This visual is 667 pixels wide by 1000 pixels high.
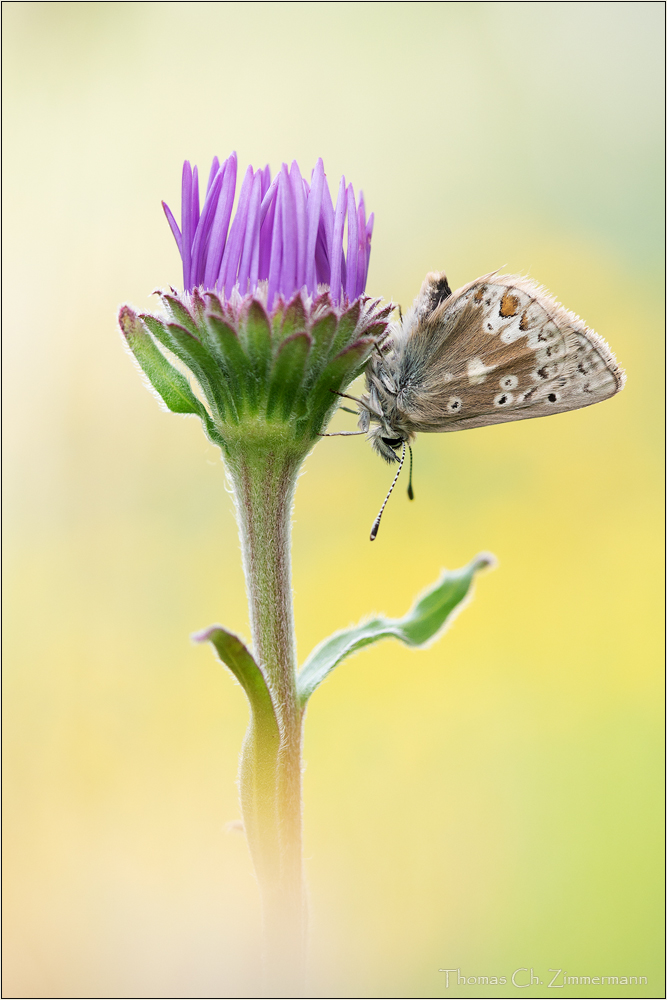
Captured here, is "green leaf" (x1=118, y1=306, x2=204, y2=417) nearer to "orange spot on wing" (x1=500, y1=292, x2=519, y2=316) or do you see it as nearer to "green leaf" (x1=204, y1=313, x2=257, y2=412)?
"green leaf" (x1=204, y1=313, x2=257, y2=412)

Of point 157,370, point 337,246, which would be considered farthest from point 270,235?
point 157,370

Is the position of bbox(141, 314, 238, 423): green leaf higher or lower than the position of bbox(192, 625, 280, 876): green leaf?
higher

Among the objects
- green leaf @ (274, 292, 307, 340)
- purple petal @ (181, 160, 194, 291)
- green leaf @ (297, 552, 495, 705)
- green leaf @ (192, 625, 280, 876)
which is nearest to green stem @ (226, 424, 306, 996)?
green leaf @ (192, 625, 280, 876)

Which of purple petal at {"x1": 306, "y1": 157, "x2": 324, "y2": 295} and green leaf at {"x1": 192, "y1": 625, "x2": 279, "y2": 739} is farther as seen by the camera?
purple petal at {"x1": 306, "y1": 157, "x2": 324, "y2": 295}

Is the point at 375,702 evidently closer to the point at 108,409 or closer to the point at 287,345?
the point at 108,409

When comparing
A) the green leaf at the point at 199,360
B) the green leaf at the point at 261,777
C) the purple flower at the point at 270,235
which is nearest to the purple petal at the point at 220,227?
the purple flower at the point at 270,235

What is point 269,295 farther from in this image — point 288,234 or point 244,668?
point 244,668
